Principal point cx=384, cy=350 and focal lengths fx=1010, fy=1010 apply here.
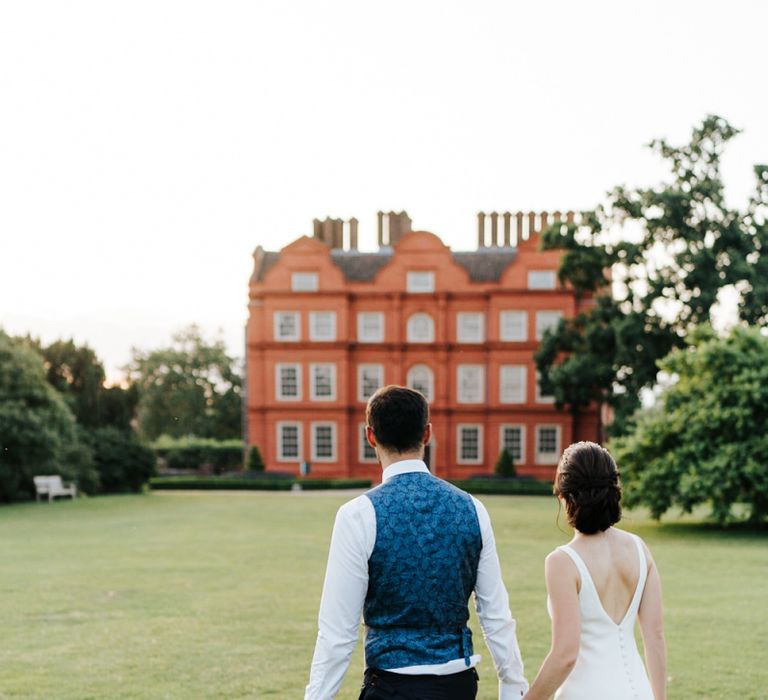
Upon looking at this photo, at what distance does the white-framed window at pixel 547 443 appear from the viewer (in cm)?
4591

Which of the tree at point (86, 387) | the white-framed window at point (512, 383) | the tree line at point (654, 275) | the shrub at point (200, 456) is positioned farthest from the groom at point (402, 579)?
the shrub at point (200, 456)

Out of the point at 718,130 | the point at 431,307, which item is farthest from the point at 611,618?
the point at 431,307

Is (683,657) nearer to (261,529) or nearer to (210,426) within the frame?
(261,529)

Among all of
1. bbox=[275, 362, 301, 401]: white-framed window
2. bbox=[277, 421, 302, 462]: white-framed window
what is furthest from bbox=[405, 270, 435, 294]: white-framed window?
bbox=[277, 421, 302, 462]: white-framed window

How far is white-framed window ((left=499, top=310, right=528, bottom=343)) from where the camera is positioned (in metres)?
46.6

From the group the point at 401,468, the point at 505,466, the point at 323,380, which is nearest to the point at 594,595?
the point at 401,468

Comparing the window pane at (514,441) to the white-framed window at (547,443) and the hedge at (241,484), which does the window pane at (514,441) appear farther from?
the hedge at (241,484)

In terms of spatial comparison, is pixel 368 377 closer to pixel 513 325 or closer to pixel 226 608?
pixel 513 325

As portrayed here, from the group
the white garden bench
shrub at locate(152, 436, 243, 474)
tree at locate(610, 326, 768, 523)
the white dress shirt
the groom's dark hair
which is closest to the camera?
the white dress shirt

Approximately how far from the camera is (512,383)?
4684 centimetres

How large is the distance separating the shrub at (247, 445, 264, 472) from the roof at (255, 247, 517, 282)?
27.4 ft

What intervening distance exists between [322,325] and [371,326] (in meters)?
2.33

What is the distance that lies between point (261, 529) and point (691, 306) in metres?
20.1

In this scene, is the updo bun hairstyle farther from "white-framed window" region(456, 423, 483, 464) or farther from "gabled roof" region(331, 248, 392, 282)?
"gabled roof" region(331, 248, 392, 282)
